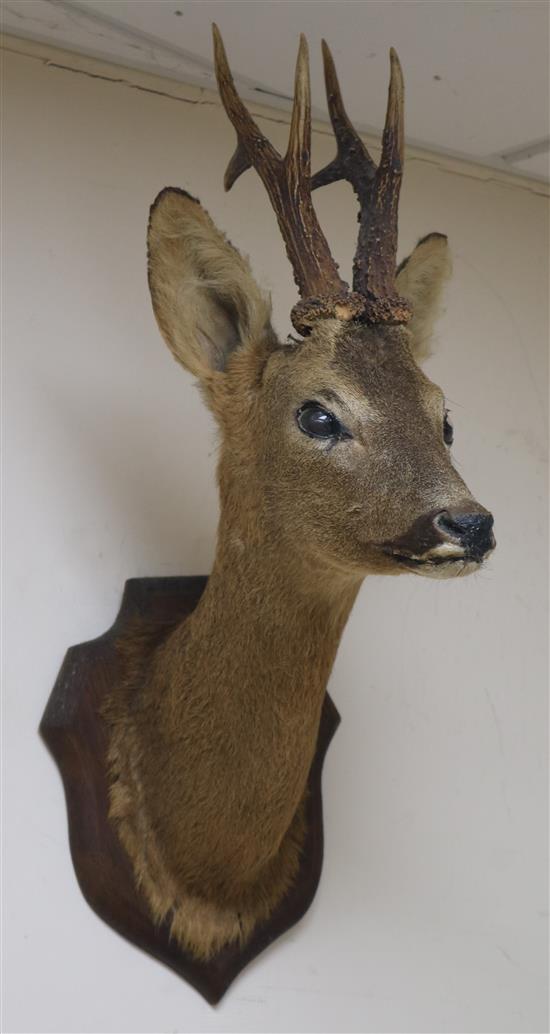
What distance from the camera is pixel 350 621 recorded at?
1.93m

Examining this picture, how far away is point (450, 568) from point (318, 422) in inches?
10.1

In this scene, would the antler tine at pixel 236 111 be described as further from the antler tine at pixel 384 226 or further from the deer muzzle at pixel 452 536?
the deer muzzle at pixel 452 536

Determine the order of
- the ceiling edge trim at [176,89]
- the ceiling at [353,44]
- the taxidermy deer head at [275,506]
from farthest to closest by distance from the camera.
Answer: the ceiling edge trim at [176,89] < the ceiling at [353,44] < the taxidermy deer head at [275,506]

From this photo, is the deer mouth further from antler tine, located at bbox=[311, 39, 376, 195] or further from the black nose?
antler tine, located at bbox=[311, 39, 376, 195]

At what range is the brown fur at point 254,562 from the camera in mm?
1310

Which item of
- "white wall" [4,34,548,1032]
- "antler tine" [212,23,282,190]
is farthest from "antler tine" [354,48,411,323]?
"white wall" [4,34,548,1032]

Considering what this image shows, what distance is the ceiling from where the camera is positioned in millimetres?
1559

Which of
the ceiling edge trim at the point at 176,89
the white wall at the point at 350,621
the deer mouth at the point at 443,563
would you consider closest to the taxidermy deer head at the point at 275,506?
the deer mouth at the point at 443,563

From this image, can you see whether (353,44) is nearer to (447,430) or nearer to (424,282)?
(424,282)

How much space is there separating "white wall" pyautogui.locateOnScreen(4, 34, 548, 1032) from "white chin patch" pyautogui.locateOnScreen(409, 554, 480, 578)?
2.03ft

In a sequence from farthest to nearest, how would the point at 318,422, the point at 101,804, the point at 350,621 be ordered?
the point at 350,621 < the point at 101,804 < the point at 318,422

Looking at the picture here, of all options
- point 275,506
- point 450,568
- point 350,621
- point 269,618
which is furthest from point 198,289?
point 350,621

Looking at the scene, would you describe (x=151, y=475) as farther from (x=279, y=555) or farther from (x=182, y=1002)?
(x=182, y=1002)

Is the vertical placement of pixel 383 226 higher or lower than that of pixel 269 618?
higher
